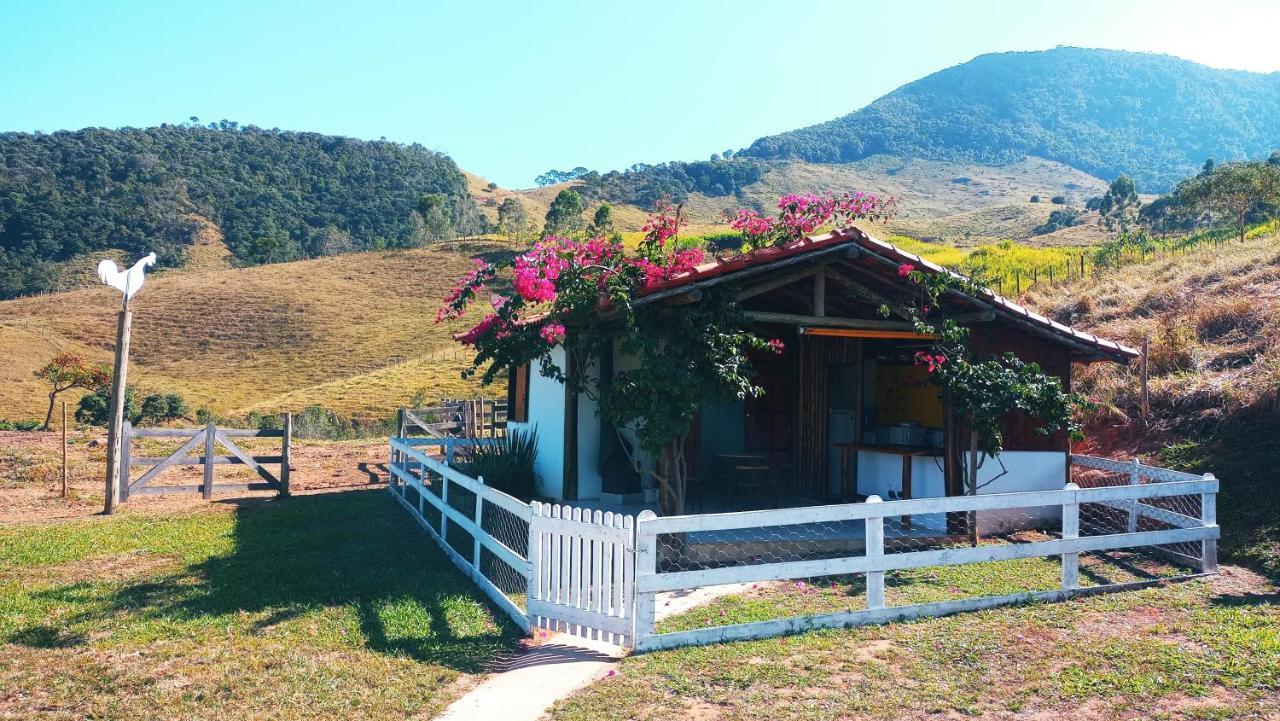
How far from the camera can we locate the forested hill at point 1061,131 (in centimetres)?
15700

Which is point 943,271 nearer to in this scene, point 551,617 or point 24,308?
point 551,617

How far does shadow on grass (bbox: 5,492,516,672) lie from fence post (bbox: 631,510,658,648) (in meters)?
1.05

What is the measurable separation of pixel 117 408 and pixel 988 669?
11418 mm

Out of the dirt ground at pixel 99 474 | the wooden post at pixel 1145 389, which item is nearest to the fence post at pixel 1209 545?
the wooden post at pixel 1145 389

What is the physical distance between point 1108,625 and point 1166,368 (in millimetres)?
10561

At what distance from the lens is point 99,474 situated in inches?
637

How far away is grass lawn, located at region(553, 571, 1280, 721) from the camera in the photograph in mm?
5129

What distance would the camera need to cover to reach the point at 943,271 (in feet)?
32.6

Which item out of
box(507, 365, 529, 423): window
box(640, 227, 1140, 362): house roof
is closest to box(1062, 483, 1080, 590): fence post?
box(640, 227, 1140, 362): house roof

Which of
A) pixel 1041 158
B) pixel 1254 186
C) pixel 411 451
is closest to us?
pixel 411 451

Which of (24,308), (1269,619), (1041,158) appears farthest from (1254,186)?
(1041,158)

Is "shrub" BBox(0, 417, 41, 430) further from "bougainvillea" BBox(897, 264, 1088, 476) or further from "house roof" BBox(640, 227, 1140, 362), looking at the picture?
"bougainvillea" BBox(897, 264, 1088, 476)

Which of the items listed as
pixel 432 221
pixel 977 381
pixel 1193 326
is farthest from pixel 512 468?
pixel 432 221

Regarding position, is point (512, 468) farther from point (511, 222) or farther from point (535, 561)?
point (511, 222)
